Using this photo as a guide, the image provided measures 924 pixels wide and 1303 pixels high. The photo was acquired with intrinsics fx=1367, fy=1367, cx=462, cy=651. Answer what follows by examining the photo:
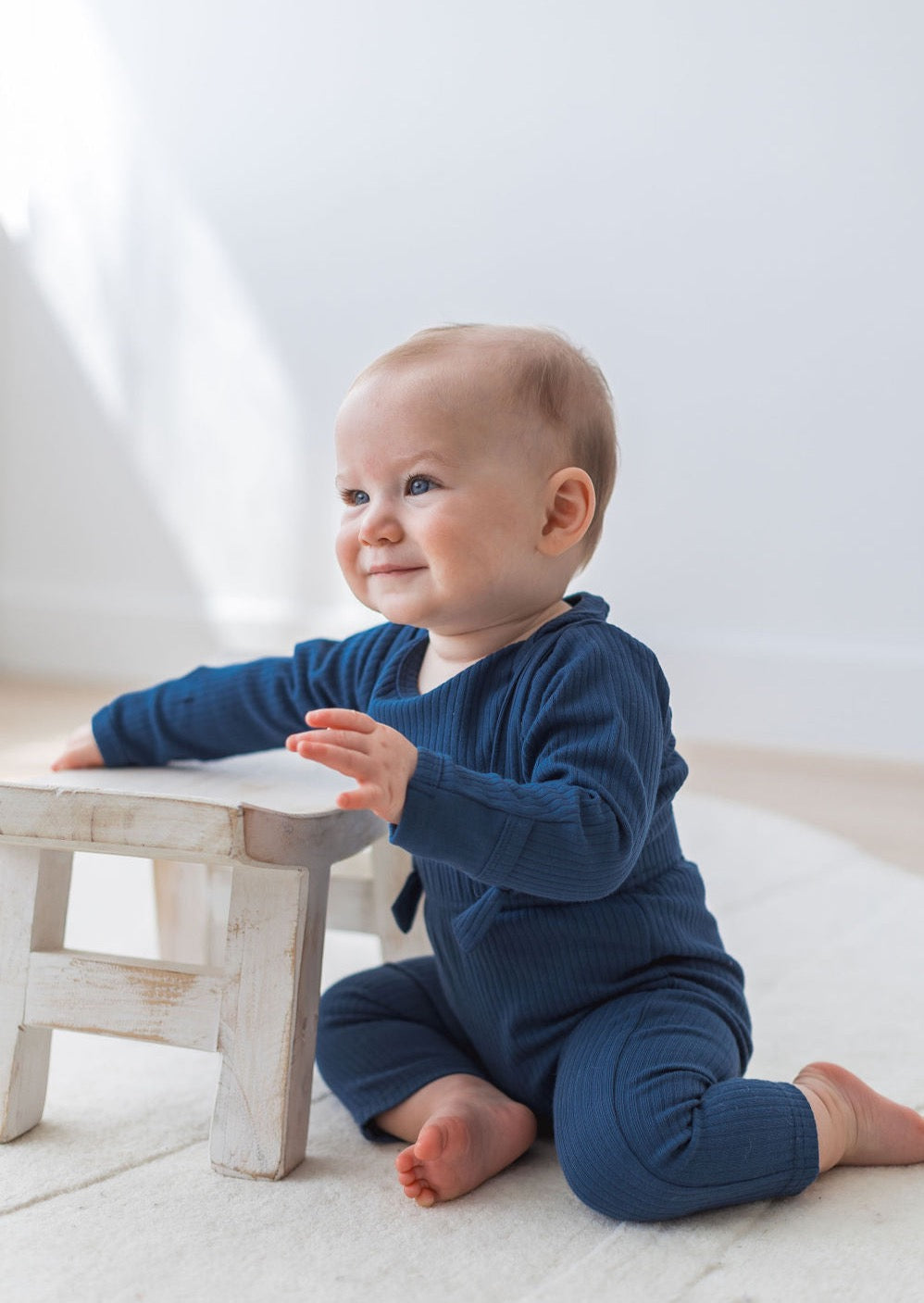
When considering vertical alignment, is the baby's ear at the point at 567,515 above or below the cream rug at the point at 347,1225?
above

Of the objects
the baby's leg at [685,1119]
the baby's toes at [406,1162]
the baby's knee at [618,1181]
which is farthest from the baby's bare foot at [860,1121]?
the baby's toes at [406,1162]

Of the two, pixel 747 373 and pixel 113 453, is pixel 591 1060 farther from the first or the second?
pixel 113 453

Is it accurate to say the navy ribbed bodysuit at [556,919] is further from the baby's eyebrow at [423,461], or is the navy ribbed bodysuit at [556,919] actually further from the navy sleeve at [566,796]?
the baby's eyebrow at [423,461]

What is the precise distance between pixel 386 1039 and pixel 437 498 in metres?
0.34

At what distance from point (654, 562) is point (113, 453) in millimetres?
1083

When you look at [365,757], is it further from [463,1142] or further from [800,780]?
[800,780]

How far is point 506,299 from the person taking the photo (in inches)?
91.6

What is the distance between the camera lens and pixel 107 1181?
0.72m

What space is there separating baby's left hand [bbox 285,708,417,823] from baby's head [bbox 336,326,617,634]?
15 cm

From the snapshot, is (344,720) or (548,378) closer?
(344,720)

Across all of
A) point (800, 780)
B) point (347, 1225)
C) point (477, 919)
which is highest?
point (477, 919)

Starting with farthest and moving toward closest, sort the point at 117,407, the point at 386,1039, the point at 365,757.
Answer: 1. the point at 117,407
2. the point at 386,1039
3. the point at 365,757

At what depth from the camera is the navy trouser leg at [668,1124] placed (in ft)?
2.24

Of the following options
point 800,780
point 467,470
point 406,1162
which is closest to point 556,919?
point 406,1162
